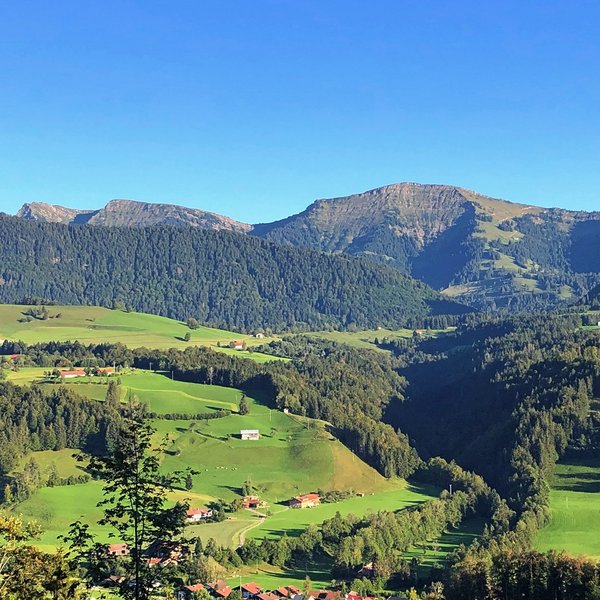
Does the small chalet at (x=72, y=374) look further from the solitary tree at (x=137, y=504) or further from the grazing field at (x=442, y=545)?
the solitary tree at (x=137, y=504)

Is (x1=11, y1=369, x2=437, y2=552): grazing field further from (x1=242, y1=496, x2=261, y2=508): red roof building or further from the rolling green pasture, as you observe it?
(x1=242, y1=496, x2=261, y2=508): red roof building

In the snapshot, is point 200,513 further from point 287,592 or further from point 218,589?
point 287,592

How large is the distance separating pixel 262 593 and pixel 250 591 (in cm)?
152

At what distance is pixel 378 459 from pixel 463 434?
1184 inches

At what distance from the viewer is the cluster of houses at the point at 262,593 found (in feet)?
271

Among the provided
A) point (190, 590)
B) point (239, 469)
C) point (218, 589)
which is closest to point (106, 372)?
point (239, 469)

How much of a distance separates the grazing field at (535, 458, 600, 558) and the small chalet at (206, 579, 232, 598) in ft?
121

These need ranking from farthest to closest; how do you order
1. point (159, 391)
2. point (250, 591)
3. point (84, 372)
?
point (84, 372), point (159, 391), point (250, 591)

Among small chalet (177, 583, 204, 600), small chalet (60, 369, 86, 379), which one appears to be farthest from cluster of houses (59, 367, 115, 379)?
small chalet (177, 583, 204, 600)

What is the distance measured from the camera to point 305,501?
129m

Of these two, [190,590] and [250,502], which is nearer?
[190,590]

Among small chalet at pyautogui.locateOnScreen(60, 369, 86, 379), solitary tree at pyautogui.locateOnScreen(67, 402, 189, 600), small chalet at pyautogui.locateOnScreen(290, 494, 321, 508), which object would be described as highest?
solitary tree at pyautogui.locateOnScreen(67, 402, 189, 600)

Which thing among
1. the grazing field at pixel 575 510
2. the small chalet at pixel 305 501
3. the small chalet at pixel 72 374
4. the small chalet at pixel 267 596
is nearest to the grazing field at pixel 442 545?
the grazing field at pixel 575 510

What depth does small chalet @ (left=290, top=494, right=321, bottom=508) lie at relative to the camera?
421 feet
